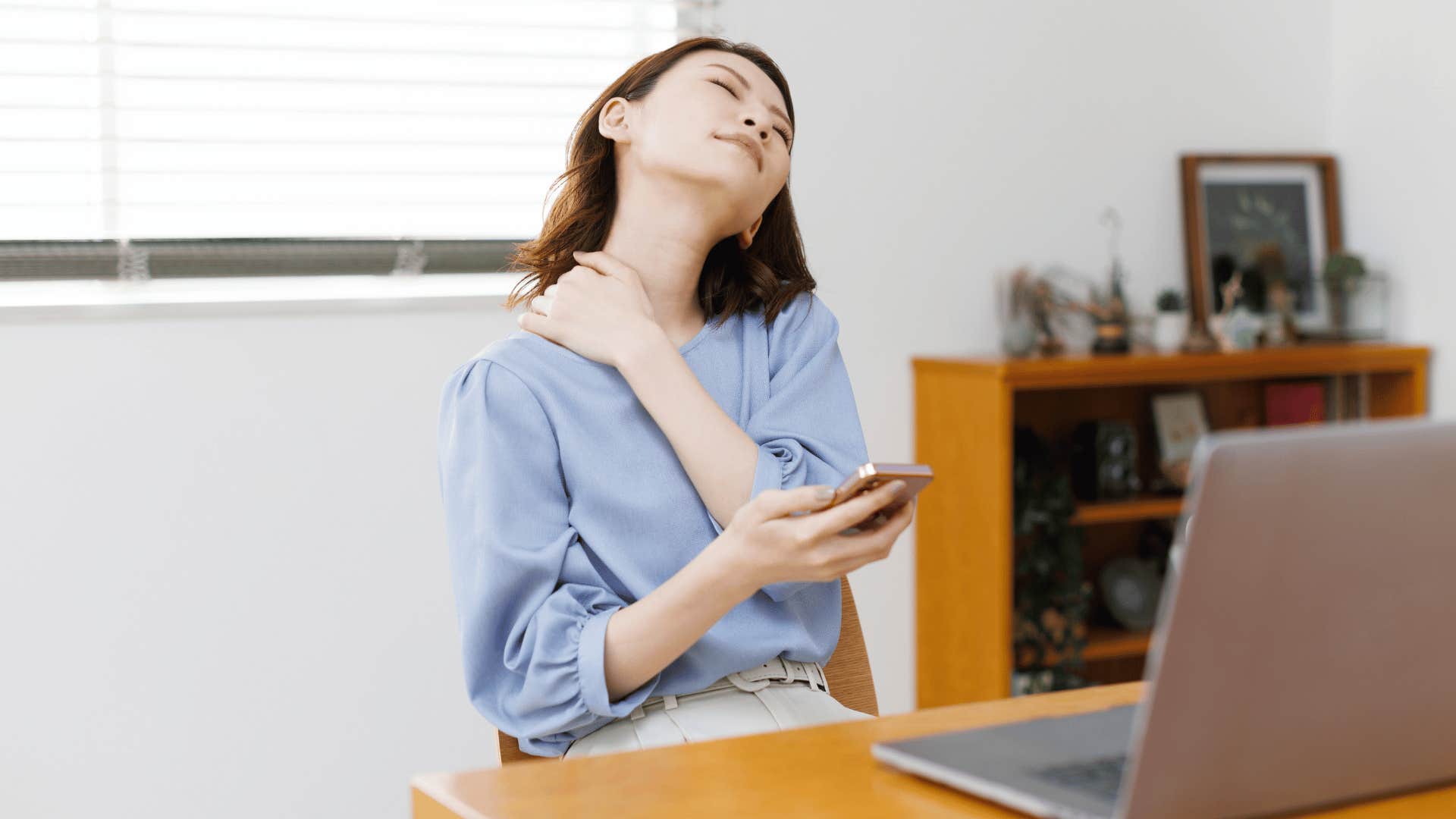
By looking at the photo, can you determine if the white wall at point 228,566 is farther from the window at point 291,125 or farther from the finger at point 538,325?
the finger at point 538,325

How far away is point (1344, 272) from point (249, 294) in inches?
97.0

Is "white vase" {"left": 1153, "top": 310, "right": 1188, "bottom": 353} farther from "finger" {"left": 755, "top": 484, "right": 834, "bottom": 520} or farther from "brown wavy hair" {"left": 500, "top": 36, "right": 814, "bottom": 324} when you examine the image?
"finger" {"left": 755, "top": 484, "right": 834, "bottom": 520}

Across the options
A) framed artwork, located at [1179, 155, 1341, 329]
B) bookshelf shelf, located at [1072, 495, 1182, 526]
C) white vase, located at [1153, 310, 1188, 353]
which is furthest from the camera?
framed artwork, located at [1179, 155, 1341, 329]

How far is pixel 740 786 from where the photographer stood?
803 millimetres

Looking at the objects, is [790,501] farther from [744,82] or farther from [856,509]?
[744,82]

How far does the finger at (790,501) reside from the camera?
3.33 feet

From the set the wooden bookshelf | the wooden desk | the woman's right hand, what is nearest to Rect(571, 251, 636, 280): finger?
the woman's right hand

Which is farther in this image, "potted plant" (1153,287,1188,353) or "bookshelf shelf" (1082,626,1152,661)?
"potted plant" (1153,287,1188,353)

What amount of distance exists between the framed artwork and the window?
1.30 metres

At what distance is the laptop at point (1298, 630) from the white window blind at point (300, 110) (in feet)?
6.84

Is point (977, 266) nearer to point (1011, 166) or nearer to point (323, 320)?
point (1011, 166)

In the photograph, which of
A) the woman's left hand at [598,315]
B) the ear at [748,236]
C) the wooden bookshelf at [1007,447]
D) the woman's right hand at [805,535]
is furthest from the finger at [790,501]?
the wooden bookshelf at [1007,447]

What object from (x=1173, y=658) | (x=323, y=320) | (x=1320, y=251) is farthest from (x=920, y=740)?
(x=1320, y=251)

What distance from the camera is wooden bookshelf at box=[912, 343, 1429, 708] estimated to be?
2773 millimetres
